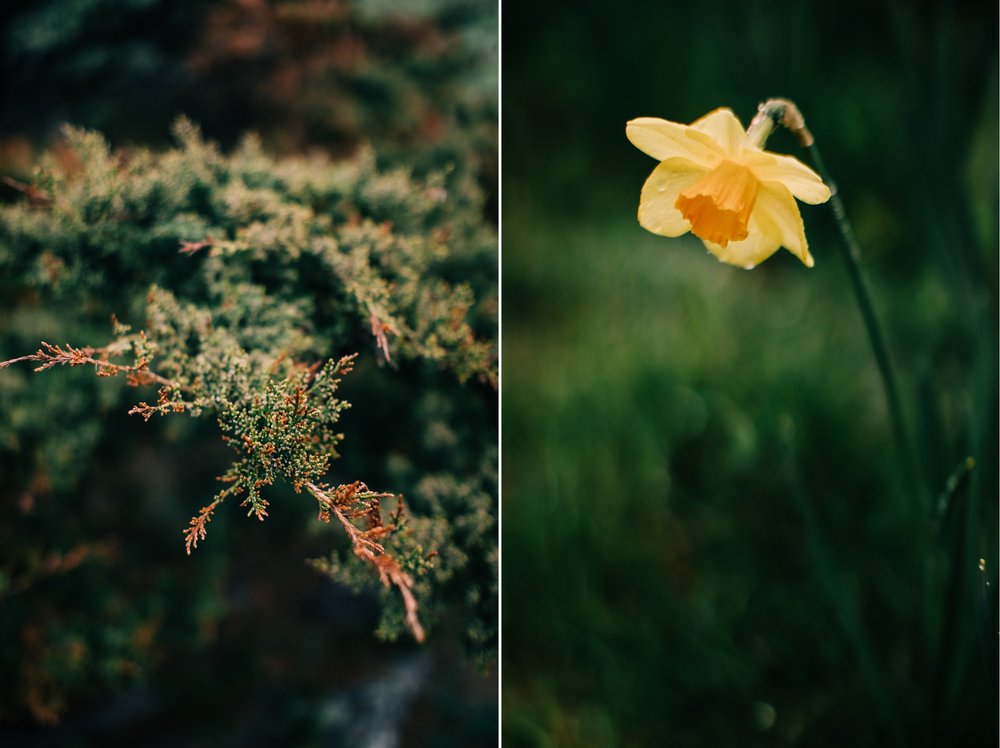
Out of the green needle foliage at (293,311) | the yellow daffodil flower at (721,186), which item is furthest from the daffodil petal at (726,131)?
the green needle foliage at (293,311)

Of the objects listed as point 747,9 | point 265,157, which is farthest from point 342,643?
point 747,9

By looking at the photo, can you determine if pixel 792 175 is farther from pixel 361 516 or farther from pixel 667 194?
pixel 361 516

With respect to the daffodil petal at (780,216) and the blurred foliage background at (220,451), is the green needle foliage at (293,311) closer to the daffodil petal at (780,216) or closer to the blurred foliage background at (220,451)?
the blurred foliage background at (220,451)

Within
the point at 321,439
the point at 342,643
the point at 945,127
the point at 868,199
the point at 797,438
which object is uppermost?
the point at 945,127

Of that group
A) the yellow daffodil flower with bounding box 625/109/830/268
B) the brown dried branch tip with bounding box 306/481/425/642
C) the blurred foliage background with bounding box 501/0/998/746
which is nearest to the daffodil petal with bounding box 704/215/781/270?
the yellow daffodil flower with bounding box 625/109/830/268

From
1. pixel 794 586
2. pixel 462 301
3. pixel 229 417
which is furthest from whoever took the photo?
pixel 794 586

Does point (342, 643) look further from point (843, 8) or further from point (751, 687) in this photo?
point (843, 8)
